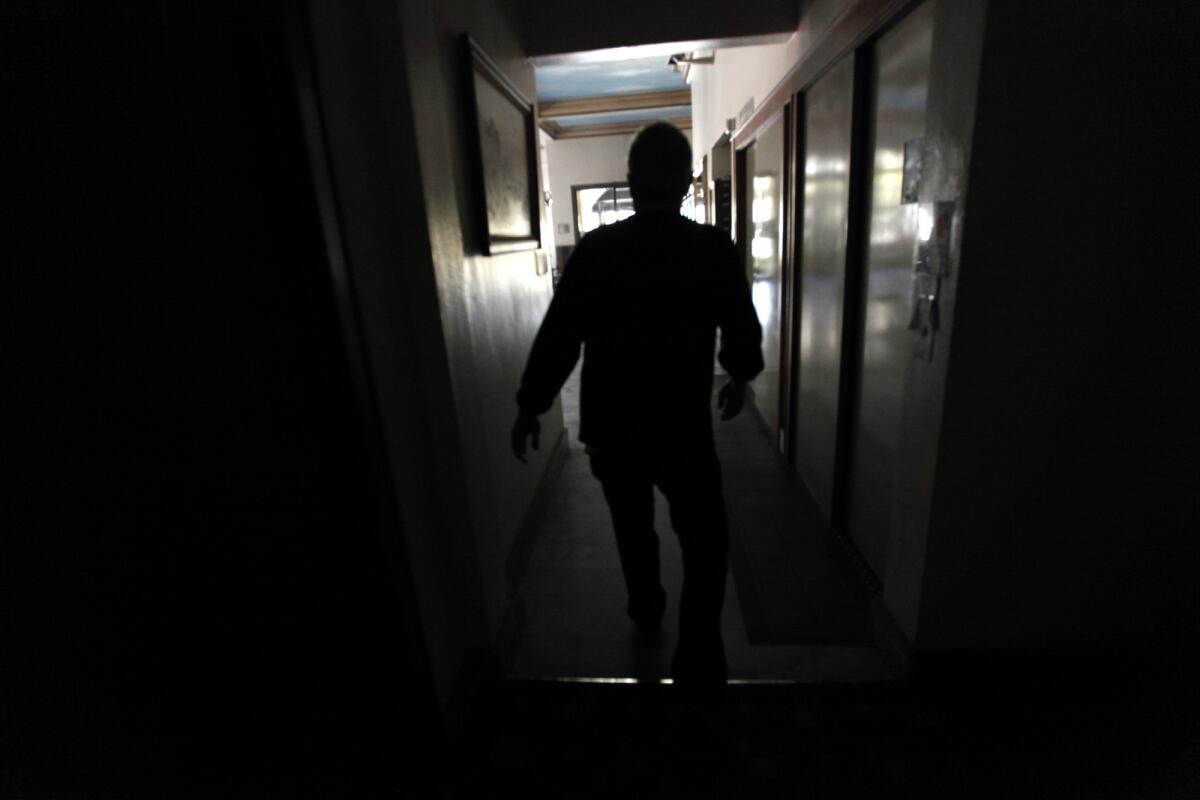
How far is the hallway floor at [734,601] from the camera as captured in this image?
170 cm

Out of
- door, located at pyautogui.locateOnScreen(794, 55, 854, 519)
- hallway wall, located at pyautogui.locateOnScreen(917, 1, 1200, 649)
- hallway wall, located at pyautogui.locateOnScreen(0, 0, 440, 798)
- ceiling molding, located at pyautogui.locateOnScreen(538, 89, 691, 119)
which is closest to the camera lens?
hallway wall, located at pyautogui.locateOnScreen(0, 0, 440, 798)

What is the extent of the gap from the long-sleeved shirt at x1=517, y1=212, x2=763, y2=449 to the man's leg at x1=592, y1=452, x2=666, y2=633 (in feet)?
0.28

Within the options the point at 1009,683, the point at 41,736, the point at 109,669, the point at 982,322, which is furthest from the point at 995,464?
the point at 41,736

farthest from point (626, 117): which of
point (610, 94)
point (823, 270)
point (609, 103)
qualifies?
point (823, 270)

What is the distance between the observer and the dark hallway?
986 mm

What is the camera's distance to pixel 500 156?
1957 mm

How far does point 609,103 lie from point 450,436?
6711 millimetres

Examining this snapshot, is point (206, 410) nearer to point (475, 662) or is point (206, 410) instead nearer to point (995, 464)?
point (475, 662)

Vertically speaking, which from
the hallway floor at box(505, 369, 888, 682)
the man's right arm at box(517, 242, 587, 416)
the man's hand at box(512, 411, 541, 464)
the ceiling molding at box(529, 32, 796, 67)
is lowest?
the hallway floor at box(505, 369, 888, 682)

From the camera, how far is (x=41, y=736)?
121 cm

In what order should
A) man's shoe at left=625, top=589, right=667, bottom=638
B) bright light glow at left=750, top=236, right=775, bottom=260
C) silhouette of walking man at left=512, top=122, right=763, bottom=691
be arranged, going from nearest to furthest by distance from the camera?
silhouette of walking man at left=512, top=122, right=763, bottom=691, man's shoe at left=625, top=589, right=667, bottom=638, bright light glow at left=750, top=236, right=775, bottom=260

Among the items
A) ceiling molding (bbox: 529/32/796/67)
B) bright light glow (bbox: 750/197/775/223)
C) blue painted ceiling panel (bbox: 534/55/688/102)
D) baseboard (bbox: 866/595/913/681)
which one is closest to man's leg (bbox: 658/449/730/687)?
baseboard (bbox: 866/595/913/681)

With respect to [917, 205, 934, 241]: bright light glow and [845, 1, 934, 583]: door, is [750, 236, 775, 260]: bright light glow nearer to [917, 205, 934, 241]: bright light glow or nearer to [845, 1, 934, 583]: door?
[845, 1, 934, 583]: door

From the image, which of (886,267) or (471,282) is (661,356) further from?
(886,267)
